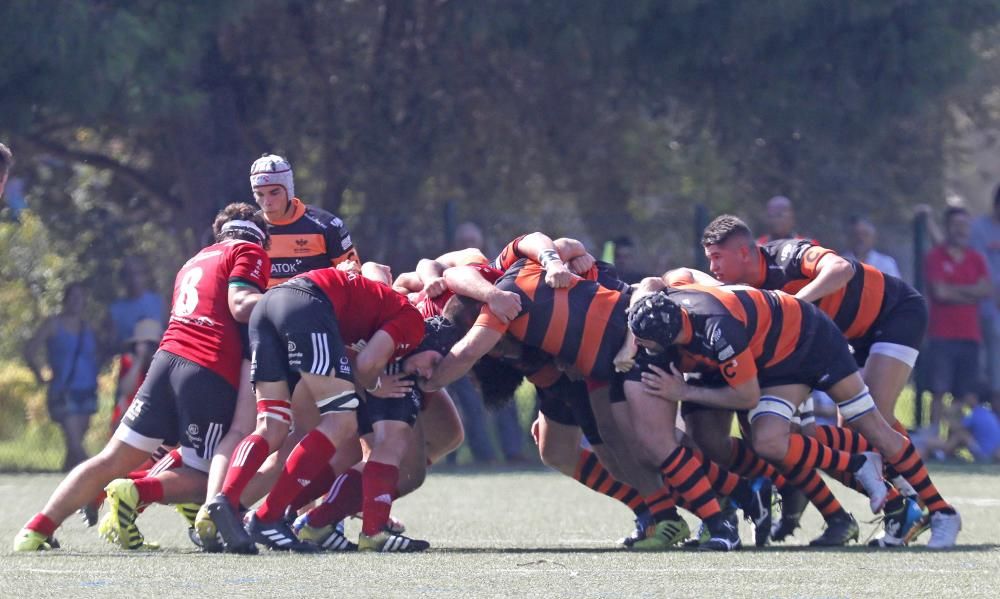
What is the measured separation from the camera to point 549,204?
16625mm

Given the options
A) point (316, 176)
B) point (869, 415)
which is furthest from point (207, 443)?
point (316, 176)

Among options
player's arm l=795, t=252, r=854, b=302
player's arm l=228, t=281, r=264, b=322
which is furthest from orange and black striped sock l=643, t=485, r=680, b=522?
player's arm l=228, t=281, r=264, b=322

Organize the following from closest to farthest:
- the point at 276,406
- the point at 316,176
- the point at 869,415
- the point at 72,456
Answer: the point at 276,406 < the point at 869,415 < the point at 72,456 < the point at 316,176

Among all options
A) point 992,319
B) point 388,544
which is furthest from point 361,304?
point 992,319

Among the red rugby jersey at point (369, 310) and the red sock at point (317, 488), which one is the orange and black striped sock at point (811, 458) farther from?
the red sock at point (317, 488)

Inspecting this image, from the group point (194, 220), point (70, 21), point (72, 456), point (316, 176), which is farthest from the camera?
point (316, 176)

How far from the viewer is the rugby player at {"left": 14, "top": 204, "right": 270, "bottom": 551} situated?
7191mm

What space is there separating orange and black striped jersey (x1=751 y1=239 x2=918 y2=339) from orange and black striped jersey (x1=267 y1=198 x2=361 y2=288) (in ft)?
6.93

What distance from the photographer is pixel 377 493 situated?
721cm

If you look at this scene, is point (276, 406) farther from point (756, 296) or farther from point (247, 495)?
point (756, 296)

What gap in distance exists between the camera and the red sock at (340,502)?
7.38 metres

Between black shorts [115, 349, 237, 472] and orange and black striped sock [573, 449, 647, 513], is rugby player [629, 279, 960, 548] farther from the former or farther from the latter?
black shorts [115, 349, 237, 472]

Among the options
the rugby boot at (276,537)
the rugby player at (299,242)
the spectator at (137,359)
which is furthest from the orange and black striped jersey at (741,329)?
the spectator at (137,359)

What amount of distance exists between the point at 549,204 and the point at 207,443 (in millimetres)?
9625
